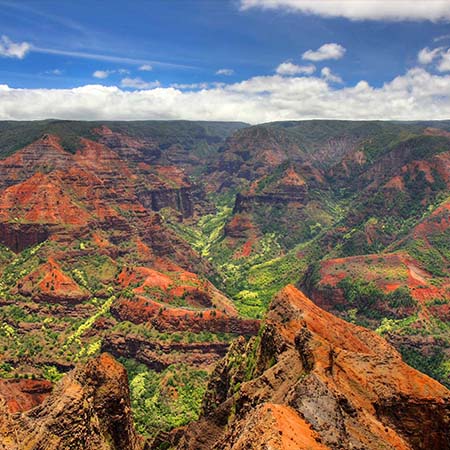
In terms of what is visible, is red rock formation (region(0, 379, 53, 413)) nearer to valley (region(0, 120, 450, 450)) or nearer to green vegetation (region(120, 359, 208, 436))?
valley (region(0, 120, 450, 450))

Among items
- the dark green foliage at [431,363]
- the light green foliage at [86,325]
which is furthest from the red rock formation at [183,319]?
the dark green foliage at [431,363]

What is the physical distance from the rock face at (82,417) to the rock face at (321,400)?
28.7 feet

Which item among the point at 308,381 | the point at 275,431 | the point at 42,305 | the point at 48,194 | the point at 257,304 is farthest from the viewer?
the point at 257,304

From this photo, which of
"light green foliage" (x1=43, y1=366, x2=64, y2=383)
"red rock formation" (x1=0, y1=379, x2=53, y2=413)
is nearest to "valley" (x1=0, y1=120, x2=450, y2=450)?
"red rock formation" (x1=0, y1=379, x2=53, y2=413)

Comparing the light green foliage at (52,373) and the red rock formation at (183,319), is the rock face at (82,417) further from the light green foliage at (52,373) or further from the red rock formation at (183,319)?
the light green foliage at (52,373)

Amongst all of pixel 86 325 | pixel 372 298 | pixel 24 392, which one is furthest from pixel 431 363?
pixel 24 392

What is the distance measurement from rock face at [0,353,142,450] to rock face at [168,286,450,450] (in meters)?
8.74

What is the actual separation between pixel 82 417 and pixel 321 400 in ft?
66.4

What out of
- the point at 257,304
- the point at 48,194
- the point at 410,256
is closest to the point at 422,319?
the point at 410,256

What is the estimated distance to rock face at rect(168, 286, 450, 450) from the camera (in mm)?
29656

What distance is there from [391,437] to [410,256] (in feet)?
463

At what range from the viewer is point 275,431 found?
88.3ft

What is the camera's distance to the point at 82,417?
39.6m

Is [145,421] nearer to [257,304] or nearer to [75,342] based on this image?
[75,342]
